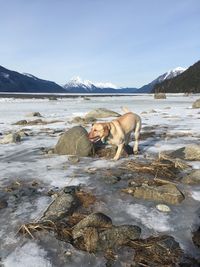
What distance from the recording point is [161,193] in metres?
5.86

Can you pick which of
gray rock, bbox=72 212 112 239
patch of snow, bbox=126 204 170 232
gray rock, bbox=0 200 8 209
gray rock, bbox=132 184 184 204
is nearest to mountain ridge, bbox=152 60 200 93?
gray rock, bbox=132 184 184 204

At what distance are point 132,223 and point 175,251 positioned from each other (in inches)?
34.4

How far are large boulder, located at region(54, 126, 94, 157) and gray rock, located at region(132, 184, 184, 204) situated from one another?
313cm

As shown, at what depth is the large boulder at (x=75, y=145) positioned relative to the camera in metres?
9.12

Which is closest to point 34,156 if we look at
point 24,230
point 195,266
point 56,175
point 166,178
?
point 56,175

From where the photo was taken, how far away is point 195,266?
3.96 meters

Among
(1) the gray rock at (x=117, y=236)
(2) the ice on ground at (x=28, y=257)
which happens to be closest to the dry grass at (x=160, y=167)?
(1) the gray rock at (x=117, y=236)

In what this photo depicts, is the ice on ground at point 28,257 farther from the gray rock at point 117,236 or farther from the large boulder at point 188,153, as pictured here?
the large boulder at point 188,153

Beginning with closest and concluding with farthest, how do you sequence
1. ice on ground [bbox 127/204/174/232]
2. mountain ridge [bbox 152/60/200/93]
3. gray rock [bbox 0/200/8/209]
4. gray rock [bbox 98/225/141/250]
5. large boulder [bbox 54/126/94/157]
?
gray rock [bbox 98/225/141/250] → ice on ground [bbox 127/204/174/232] → gray rock [bbox 0/200/8/209] → large boulder [bbox 54/126/94/157] → mountain ridge [bbox 152/60/200/93]

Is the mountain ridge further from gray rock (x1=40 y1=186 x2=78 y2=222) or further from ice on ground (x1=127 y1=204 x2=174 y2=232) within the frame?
gray rock (x1=40 y1=186 x2=78 y2=222)

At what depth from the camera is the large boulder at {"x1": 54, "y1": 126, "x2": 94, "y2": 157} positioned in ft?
29.9

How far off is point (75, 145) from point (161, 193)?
3814mm

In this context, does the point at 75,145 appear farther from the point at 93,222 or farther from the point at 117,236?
the point at 117,236

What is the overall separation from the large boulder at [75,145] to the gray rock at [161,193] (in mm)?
3130
